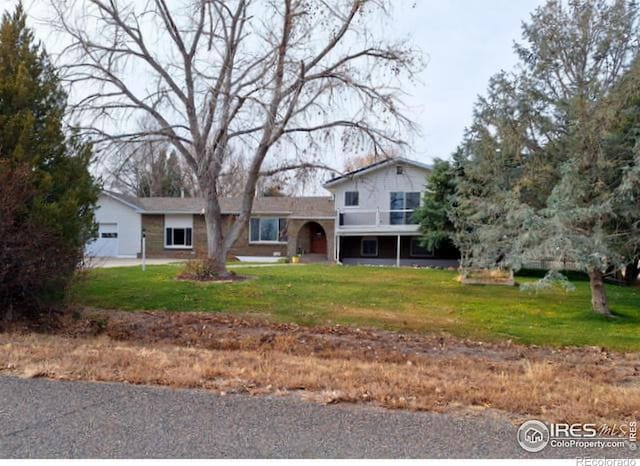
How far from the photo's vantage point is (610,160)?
36.8ft

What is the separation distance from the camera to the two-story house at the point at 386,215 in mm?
27781

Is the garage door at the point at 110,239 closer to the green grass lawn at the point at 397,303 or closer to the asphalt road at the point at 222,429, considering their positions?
the green grass lawn at the point at 397,303

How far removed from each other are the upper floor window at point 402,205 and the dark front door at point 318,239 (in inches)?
223

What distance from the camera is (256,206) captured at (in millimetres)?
31438

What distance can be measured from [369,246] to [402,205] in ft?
11.5

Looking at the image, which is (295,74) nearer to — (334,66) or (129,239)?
(334,66)

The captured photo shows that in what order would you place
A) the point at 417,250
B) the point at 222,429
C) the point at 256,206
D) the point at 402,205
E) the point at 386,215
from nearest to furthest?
the point at 222,429 < the point at 386,215 < the point at 402,205 < the point at 417,250 < the point at 256,206

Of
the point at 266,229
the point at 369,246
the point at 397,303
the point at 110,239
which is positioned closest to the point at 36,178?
the point at 397,303

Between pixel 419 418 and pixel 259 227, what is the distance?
27.2 meters

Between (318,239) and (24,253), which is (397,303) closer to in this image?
(24,253)

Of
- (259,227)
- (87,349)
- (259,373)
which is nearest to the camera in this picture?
(259,373)

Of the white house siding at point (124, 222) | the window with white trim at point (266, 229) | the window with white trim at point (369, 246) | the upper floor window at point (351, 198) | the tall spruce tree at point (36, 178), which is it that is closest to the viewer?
the tall spruce tree at point (36, 178)

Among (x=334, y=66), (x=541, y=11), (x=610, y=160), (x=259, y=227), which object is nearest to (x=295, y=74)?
(x=334, y=66)

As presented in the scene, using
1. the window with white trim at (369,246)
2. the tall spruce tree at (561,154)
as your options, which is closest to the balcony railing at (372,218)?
the window with white trim at (369,246)
